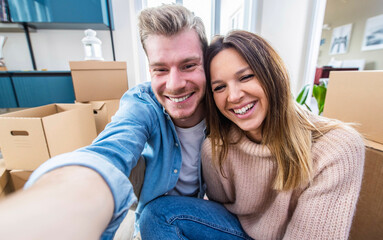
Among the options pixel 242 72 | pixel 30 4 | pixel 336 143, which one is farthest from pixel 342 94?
pixel 30 4

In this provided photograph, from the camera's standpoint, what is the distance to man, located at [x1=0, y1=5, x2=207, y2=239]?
0.24 metres

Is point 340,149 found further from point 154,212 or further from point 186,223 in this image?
point 154,212

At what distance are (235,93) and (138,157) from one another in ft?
1.31

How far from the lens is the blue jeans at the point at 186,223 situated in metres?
0.68

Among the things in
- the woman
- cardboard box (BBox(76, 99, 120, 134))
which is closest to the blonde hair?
the woman

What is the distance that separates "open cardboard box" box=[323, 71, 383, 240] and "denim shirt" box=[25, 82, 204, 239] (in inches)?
30.8

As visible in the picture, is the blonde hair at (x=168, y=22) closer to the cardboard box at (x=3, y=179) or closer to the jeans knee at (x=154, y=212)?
the jeans knee at (x=154, y=212)

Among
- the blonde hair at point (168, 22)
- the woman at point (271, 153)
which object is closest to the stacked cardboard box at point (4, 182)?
the woman at point (271, 153)

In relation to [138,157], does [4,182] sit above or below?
below

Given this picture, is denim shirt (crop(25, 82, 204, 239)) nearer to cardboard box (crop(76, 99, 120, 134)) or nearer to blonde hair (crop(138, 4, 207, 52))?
blonde hair (crop(138, 4, 207, 52))

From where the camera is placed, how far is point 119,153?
44 centimetres

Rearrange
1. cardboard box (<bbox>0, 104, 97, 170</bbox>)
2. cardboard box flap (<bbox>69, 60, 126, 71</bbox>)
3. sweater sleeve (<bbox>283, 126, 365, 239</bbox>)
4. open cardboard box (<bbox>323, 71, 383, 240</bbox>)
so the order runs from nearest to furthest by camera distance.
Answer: sweater sleeve (<bbox>283, 126, 365, 239</bbox>), open cardboard box (<bbox>323, 71, 383, 240</bbox>), cardboard box (<bbox>0, 104, 97, 170</bbox>), cardboard box flap (<bbox>69, 60, 126, 71</bbox>)

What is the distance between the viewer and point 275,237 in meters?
0.66

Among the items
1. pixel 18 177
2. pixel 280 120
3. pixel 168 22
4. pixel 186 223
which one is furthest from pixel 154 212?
→ pixel 18 177
